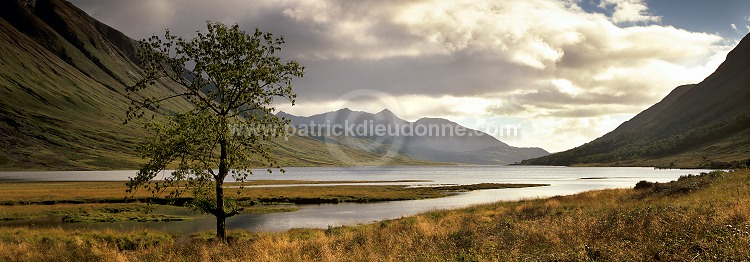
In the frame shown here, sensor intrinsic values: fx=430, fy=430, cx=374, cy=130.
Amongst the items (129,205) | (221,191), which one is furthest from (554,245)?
(129,205)

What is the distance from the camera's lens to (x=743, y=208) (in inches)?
686

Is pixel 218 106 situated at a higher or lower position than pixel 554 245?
higher

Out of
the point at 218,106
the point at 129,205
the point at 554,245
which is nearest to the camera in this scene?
the point at 554,245

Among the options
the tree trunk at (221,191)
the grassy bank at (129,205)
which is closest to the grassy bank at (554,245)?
the tree trunk at (221,191)

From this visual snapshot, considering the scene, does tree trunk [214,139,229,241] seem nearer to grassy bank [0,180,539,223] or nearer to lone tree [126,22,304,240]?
lone tree [126,22,304,240]

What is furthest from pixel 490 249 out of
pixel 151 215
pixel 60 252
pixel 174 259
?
pixel 151 215

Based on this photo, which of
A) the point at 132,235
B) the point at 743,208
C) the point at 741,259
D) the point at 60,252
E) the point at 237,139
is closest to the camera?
the point at 741,259

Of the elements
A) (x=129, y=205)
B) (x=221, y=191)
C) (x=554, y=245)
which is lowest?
(x=129, y=205)

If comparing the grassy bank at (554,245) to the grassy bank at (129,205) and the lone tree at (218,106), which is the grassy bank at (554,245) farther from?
the grassy bank at (129,205)

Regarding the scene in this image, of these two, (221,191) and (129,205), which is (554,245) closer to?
(221,191)

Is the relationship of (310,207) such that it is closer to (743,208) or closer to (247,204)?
(247,204)

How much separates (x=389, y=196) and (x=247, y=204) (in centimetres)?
2949

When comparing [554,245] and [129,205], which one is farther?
[129,205]

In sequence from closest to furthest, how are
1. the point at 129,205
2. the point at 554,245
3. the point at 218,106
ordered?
1. the point at 554,245
2. the point at 218,106
3. the point at 129,205
